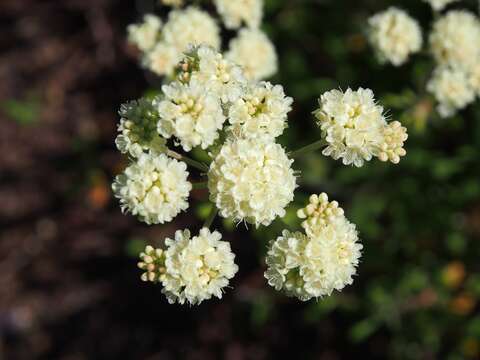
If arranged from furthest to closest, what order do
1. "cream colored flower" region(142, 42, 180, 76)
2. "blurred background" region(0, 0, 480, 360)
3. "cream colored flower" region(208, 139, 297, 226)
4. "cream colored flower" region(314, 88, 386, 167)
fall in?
"blurred background" region(0, 0, 480, 360) → "cream colored flower" region(142, 42, 180, 76) → "cream colored flower" region(314, 88, 386, 167) → "cream colored flower" region(208, 139, 297, 226)

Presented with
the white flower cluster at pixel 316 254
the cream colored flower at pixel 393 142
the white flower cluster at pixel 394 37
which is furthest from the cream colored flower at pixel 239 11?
the white flower cluster at pixel 316 254

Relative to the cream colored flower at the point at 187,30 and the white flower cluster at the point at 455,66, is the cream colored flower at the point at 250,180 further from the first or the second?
the white flower cluster at the point at 455,66

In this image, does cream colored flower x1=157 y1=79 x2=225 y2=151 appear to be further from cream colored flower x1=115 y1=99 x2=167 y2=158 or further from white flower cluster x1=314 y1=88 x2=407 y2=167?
white flower cluster x1=314 y1=88 x2=407 y2=167

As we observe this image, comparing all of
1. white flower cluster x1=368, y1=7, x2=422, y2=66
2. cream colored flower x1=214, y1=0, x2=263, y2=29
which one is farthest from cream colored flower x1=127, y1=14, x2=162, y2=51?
white flower cluster x1=368, y1=7, x2=422, y2=66

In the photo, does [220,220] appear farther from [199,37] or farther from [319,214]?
[319,214]

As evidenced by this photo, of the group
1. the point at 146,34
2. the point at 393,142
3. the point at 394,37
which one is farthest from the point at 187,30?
the point at 393,142

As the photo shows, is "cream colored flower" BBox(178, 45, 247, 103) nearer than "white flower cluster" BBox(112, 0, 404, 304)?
No

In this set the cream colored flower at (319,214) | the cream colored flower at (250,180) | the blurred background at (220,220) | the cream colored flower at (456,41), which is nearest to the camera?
the cream colored flower at (250,180)
